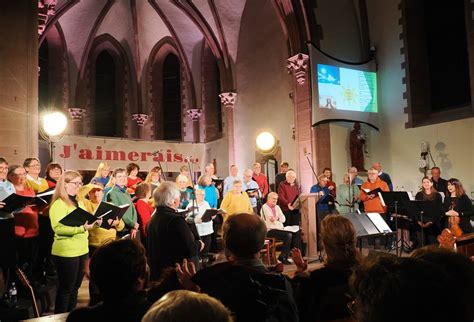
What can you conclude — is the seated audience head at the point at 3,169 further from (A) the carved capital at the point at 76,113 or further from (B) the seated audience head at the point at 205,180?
(A) the carved capital at the point at 76,113

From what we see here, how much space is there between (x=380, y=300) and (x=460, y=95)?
36.2 feet

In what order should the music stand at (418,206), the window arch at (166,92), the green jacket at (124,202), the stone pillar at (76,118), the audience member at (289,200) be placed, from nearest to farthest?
1. the green jacket at (124,202)
2. the music stand at (418,206)
3. the audience member at (289,200)
4. the stone pillar at (76,118)
5. the window arch at (166,92)

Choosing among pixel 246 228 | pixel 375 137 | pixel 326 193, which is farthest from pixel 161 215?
pixel 375 137

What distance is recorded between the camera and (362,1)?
39.1 ft

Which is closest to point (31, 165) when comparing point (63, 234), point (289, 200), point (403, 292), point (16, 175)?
point (16, 175)

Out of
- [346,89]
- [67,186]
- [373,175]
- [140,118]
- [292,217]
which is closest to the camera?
[67,186]

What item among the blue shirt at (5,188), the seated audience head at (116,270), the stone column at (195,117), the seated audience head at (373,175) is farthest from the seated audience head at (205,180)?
the stone column at (195,117)

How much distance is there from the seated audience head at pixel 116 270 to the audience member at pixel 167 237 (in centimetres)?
162

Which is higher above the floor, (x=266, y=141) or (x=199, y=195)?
(x=266, y=141)

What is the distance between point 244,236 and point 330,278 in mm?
512

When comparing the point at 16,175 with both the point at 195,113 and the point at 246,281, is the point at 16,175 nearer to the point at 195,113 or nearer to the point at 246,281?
the point at 246,281

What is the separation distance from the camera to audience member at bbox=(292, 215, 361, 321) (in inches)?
86.8

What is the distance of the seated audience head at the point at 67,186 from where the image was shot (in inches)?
167

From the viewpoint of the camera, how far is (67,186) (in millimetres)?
4414
